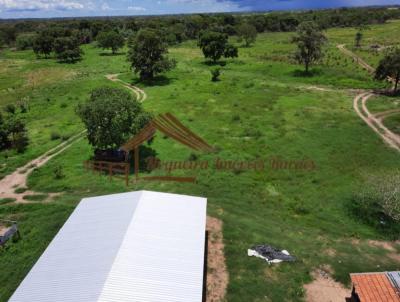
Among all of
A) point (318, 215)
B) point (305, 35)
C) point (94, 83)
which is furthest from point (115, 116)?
point (305, 35)

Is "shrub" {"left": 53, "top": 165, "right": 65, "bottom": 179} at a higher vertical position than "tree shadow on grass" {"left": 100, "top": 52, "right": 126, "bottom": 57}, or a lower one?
lower

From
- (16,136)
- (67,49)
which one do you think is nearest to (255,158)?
(16,136)

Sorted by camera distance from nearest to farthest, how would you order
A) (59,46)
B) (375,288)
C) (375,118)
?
(375,288), (375,118), (59,46)

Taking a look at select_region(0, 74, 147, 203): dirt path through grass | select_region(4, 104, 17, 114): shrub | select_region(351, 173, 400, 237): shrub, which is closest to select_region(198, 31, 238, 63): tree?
select_region(4, 104, 17, 114): shrub

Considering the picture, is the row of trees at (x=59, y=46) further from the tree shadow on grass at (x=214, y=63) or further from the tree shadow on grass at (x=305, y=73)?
the tree shadow on grass at (x=305, y=73)

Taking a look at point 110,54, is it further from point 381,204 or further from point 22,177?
point 381,204

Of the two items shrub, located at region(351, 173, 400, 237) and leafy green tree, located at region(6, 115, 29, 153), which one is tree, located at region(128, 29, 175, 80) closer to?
leafy green tree, located at region(6, 115, 29, 153)

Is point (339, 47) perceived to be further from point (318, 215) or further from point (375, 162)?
point (318, 215)
